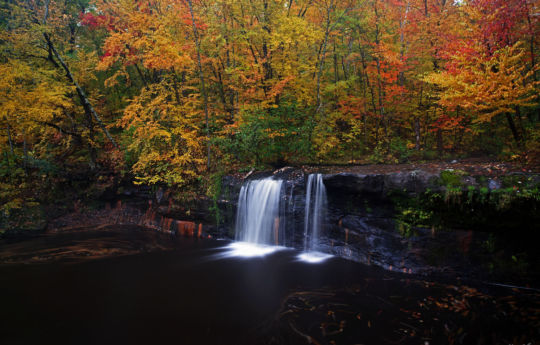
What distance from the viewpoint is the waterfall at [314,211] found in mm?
8042

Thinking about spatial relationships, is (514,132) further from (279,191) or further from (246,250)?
(246,250)

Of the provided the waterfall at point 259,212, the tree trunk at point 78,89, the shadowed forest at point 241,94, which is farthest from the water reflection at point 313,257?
the tree trunk at point 78,89

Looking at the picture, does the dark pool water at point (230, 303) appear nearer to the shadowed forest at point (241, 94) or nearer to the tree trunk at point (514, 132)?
the shadowed forest at point (241, 94)

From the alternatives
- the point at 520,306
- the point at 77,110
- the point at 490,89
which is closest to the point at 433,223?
the point at 520,306

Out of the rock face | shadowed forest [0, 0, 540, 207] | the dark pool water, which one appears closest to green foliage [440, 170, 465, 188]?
the rock face

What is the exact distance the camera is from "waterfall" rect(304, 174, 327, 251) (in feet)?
26.4

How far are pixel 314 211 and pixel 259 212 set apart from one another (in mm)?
2006

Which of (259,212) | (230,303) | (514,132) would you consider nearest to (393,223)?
(259,212)

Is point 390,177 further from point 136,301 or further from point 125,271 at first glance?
point 125,271

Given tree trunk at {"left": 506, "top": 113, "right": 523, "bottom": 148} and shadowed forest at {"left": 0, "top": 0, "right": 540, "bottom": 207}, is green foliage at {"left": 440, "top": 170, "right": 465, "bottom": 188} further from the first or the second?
shadowed forest at {"left": 0, "top": 0, "right": 540, "bottom": 207}

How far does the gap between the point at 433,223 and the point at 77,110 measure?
602 inches

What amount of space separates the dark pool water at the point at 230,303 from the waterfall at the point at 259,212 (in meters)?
1.21

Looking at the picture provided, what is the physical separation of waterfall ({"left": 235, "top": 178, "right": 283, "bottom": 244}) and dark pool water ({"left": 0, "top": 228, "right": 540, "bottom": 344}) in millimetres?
1207

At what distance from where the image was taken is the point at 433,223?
249 inches
